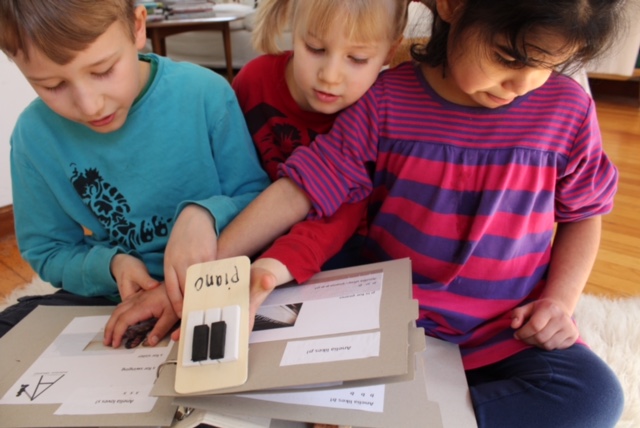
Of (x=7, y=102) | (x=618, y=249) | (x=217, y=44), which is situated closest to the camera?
(x=618, y=249)

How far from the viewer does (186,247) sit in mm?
656

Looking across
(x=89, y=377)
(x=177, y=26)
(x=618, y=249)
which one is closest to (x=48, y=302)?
(x=89, y=377)

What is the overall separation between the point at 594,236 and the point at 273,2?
57cm

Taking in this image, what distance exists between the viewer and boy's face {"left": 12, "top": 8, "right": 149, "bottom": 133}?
620 mm

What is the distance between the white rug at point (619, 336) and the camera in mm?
899

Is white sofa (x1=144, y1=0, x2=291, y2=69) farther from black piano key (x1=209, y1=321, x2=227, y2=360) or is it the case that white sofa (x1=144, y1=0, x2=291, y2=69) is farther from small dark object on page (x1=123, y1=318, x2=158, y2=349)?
black piano key (x1=209, y1=321, x2=227, y2=360)

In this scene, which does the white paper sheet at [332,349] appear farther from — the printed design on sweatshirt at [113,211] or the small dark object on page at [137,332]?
the printed design on sweatshirt at [113,211]

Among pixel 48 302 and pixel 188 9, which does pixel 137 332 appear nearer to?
pixel 48 302

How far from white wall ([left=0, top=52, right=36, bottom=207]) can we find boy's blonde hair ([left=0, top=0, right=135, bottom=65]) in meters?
1.08

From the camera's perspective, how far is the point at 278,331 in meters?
0.55

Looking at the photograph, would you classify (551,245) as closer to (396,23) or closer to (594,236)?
(594,236)

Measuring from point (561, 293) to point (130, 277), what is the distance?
0.56m

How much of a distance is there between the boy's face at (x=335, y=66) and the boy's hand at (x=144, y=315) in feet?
1.09

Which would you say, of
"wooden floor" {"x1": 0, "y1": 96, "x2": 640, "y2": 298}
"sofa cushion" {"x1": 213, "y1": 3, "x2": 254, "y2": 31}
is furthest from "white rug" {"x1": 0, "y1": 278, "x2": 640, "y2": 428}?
"sofa cushion" {"x1": 213, "y1": 3, "x2": 254, "y2": 31}
